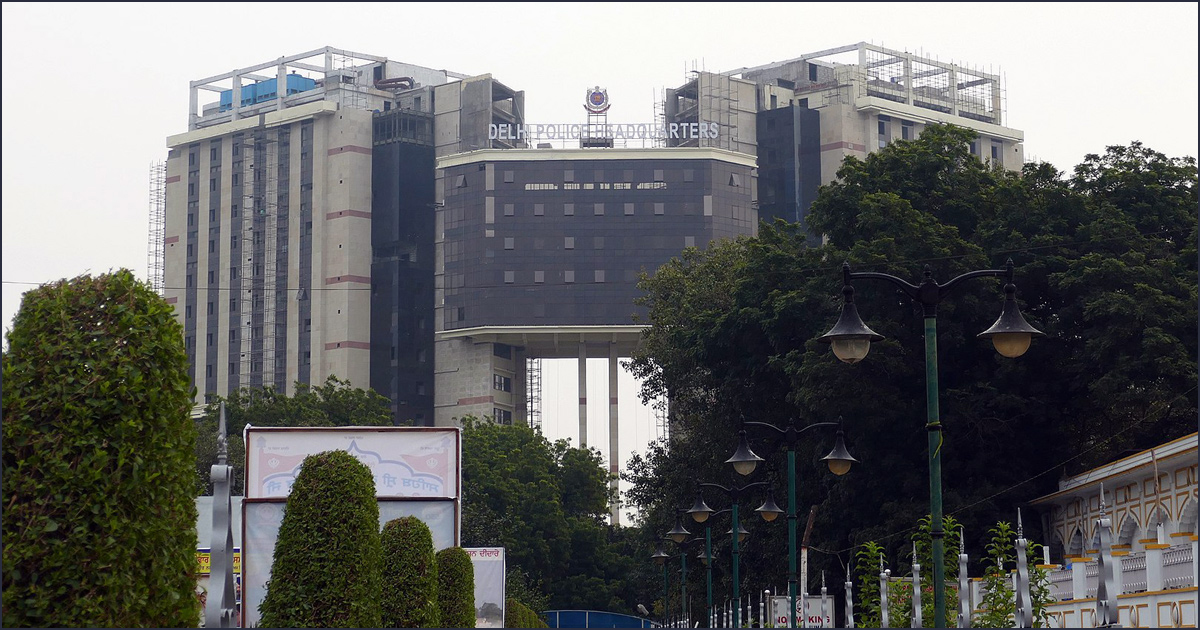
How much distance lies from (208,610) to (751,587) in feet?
143

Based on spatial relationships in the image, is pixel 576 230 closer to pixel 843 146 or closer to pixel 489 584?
pixel 843 146

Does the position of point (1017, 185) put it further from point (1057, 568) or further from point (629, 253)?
point (629, 253)

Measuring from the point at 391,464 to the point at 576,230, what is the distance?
88.4 m

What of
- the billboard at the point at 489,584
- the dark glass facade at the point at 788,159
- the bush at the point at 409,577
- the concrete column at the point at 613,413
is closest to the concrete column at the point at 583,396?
the concrete column at the point at 613,413

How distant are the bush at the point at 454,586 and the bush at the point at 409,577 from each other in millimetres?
3874

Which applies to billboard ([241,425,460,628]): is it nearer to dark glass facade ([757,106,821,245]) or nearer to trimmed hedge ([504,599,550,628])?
trimmed hedge ([504,599,550,628])

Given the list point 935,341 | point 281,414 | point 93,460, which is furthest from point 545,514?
point 93,460

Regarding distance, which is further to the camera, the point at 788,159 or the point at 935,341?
the point at 788,159

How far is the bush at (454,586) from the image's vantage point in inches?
971

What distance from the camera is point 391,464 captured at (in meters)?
25.4

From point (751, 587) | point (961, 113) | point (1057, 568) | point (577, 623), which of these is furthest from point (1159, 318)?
point (961, 113)

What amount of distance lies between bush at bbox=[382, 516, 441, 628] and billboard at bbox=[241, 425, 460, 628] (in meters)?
3.80

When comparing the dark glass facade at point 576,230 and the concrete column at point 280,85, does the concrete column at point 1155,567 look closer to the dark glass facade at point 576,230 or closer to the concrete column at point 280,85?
the dark glass facade at point 576,230

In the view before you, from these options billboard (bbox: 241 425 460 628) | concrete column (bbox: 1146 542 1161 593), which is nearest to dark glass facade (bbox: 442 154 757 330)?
billboard (bbox: 241 425 460 628)
